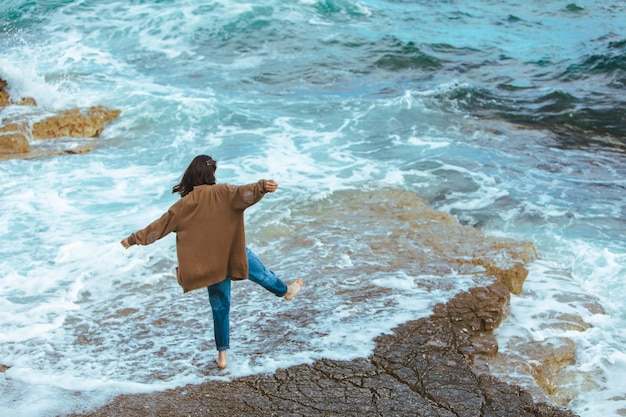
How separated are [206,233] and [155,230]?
0.30 m

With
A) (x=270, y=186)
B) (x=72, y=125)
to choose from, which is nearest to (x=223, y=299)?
(x=270, y=186)

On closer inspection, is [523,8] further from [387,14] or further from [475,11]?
[387,14]

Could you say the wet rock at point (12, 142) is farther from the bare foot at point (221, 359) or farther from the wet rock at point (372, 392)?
the wet rock at point (372, 392)

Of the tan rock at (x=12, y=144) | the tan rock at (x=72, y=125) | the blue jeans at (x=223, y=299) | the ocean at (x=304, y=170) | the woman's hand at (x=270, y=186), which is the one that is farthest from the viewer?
the tan rock at (x=72, y=125)

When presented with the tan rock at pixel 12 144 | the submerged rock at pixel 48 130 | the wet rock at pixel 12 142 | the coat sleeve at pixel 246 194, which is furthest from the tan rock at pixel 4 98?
the coat sleeve at pixel 246 194

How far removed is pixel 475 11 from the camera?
21688 millimetres

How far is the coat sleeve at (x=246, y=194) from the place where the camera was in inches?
157

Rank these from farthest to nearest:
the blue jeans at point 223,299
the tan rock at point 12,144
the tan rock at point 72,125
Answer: the tan rock at point 72,125, the tan rock at point 12,144, the blue jeans at point 223,299

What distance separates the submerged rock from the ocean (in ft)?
1.00

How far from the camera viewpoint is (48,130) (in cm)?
1141

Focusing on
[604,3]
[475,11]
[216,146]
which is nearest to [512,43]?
[475,11]

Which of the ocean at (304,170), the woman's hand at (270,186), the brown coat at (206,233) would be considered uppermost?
the woman's hand at (270,186)

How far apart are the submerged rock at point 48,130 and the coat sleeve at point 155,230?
278 inches

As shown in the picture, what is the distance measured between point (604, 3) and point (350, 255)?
18.4m
